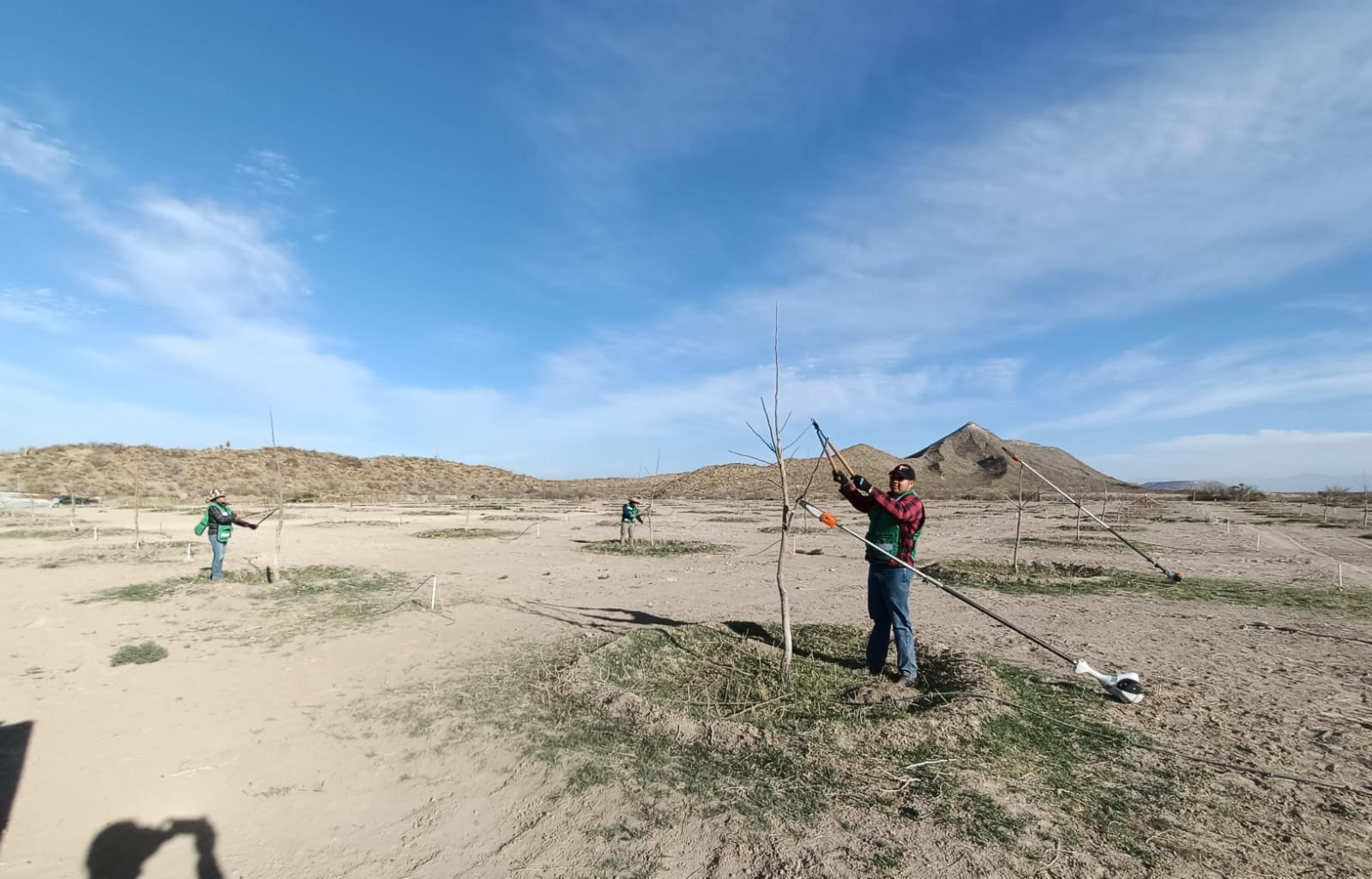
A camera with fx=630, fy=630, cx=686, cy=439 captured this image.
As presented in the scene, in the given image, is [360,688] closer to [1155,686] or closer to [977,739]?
[977,739]

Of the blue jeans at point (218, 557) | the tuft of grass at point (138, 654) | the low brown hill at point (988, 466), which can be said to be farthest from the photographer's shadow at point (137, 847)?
the low brown hill at point (988, 466)

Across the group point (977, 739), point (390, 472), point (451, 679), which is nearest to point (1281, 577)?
point (977, 739)

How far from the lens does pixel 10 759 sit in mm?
5047

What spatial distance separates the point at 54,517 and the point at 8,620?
84.4 feet

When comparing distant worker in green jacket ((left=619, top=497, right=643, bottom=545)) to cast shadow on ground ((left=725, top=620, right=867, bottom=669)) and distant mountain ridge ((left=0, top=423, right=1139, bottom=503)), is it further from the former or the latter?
distant mountain ridge ((left=0, top=423, right=1139, bottom=503))

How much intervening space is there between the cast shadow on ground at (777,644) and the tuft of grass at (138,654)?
7.19 meters

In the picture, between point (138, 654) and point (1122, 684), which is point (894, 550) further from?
point (138, 654)

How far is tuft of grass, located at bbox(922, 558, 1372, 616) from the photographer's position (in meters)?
11.4

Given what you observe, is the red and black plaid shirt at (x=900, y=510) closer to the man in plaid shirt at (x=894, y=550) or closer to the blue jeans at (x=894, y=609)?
the man in plaid shirt at (x=894, y=550)

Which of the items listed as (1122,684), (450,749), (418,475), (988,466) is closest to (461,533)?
(450,749)

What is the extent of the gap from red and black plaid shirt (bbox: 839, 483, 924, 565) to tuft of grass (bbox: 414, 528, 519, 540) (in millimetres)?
18984

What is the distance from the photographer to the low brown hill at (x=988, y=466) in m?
74.2

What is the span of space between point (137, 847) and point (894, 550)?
6.30 m

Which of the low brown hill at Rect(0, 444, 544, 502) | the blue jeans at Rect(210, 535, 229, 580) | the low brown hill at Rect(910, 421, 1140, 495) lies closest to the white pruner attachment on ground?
the blue jeans at Rect(210, 535, 229, 580)
